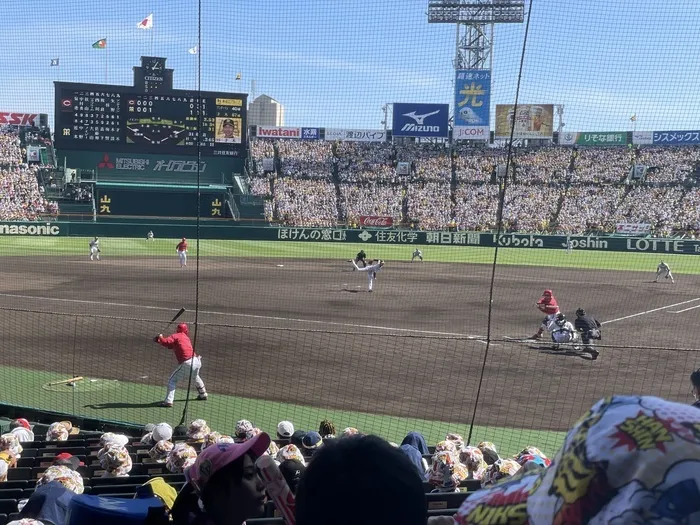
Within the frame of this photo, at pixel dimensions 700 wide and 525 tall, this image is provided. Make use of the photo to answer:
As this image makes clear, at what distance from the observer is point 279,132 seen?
237ft

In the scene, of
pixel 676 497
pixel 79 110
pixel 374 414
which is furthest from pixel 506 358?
pixel 79 110

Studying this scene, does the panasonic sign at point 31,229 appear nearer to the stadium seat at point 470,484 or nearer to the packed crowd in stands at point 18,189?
the packed crowd in stands at point 18,189

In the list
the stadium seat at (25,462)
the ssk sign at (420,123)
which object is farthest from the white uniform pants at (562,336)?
the ssk sign at (420,123)

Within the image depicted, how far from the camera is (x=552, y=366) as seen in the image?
15641mm

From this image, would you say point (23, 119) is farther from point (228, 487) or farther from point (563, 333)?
point (228, 487)

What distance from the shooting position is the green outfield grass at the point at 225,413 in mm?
10930

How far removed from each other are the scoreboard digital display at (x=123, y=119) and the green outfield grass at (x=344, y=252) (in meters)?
7.10

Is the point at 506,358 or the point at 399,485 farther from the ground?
the point at 399,485

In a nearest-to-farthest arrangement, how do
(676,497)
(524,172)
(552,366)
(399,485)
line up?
(676,497)
(399,485)
(552,366)
(524,172)

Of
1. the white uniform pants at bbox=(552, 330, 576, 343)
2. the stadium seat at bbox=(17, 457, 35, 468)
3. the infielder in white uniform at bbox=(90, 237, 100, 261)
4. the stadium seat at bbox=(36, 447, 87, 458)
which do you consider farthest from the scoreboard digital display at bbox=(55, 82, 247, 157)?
the stadium seat at bbox=(17, 457, 35, 468)

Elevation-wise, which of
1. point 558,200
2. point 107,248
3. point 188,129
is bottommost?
point 107,248

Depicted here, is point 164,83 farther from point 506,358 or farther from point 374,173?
point 506,358

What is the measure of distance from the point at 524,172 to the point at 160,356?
32.1m

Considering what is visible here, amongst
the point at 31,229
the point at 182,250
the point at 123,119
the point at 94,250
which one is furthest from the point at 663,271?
the point at 123,119
